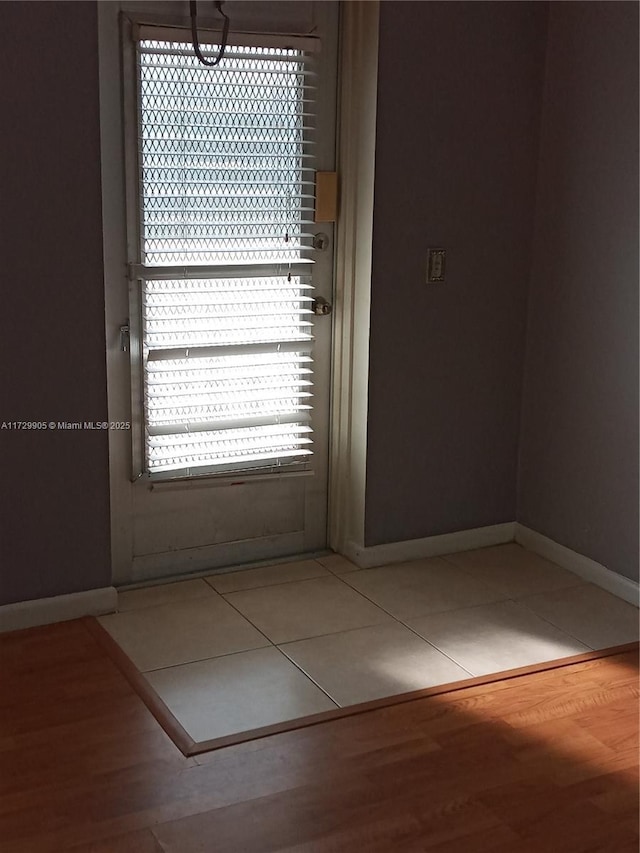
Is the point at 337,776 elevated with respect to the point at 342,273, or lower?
lower

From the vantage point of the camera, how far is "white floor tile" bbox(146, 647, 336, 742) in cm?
282

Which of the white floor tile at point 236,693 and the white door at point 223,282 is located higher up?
the white door at point 223,282

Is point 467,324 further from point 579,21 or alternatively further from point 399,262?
point 579,21

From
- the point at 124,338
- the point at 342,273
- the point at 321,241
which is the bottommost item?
the point at 124,338

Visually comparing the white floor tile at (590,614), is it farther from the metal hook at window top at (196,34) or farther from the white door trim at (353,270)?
the metal hook at window top at (196,34)

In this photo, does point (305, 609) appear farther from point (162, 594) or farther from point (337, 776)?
point (337, 776)

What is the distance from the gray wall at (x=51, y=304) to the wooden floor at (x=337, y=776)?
0.43 meters

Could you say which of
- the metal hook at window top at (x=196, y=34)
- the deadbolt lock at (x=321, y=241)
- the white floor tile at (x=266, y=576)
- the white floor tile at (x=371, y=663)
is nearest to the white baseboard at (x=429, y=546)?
the white floor tile at (x=266, y=576)

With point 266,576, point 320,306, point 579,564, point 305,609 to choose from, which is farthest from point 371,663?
point 320,306

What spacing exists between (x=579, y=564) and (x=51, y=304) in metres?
2.09

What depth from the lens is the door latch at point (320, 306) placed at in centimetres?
381

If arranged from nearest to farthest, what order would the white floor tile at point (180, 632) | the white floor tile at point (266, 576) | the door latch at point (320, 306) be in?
the white floor tile at point (180, 632), the white floor tile at point (266, 576), the door latch at point (320, 306)

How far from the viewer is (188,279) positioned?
352cm

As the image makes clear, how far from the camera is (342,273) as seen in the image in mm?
3781
